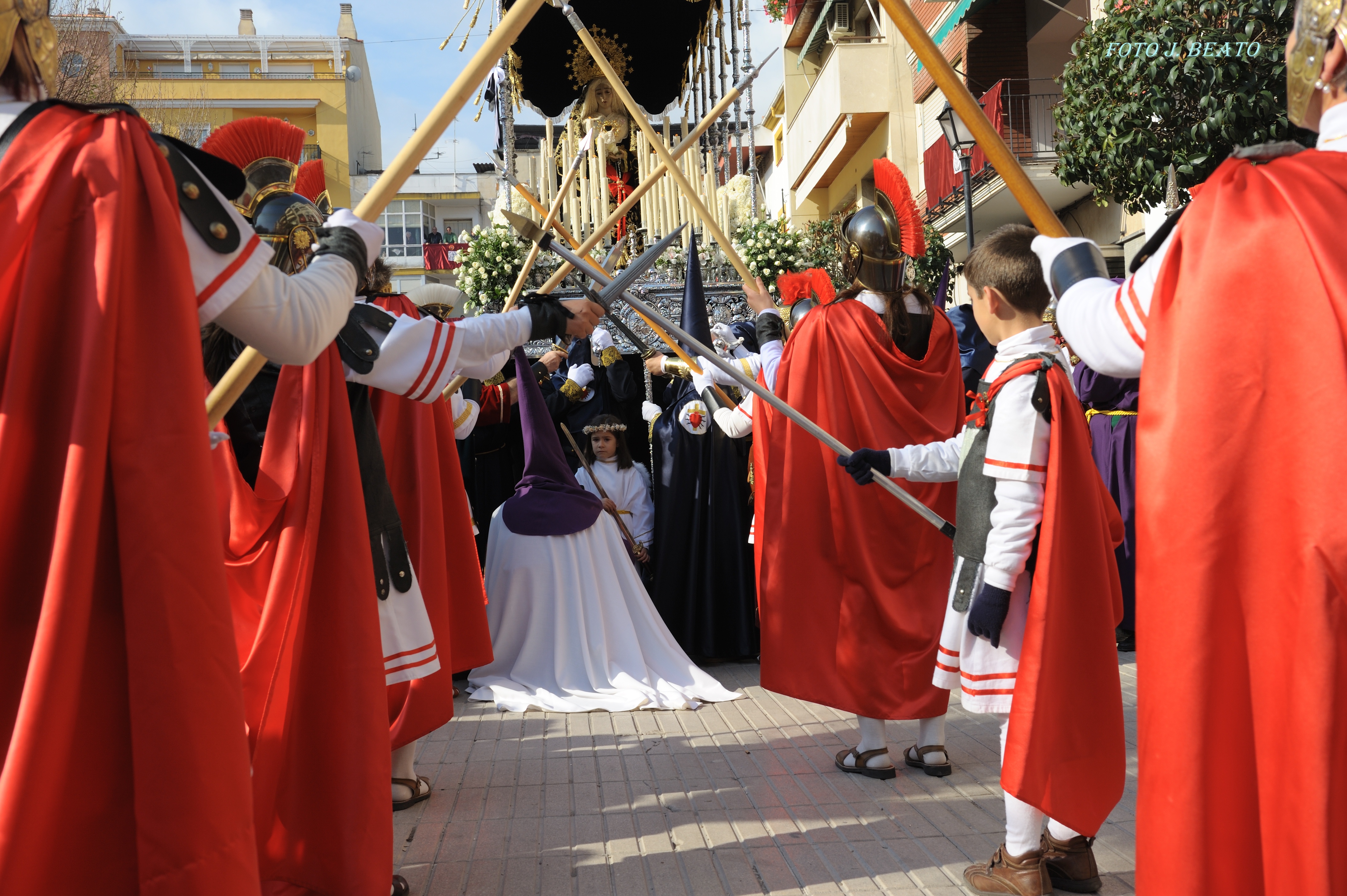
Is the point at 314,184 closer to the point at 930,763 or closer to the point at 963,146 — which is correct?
the point at 930,763

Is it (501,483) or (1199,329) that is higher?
(1199,329)

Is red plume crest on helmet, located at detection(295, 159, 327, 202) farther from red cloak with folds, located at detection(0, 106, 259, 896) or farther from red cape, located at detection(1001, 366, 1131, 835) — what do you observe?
red cape, located at detection(1001, 366, 1131, 835)

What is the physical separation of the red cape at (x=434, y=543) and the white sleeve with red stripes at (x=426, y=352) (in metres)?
0.76

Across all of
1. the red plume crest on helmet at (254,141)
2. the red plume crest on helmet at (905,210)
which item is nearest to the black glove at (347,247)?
the red plume crest on helmet at (254,141)

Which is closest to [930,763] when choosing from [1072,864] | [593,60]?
[1072,864]

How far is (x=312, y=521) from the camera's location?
108 inches

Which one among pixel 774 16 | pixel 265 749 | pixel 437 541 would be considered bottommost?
pixel 265 749

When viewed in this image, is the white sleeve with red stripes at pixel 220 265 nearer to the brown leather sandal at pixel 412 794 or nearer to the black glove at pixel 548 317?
the black glove at pixel 548 317

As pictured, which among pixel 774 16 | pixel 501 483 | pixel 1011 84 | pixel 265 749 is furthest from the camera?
pixel 774 16

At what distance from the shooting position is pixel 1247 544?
1.79 m

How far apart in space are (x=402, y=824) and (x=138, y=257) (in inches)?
103

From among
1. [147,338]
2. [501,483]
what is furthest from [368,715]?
[501,483]

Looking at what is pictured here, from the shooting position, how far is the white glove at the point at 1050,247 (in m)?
2.30

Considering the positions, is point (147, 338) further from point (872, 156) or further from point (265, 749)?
point (872, 156)
